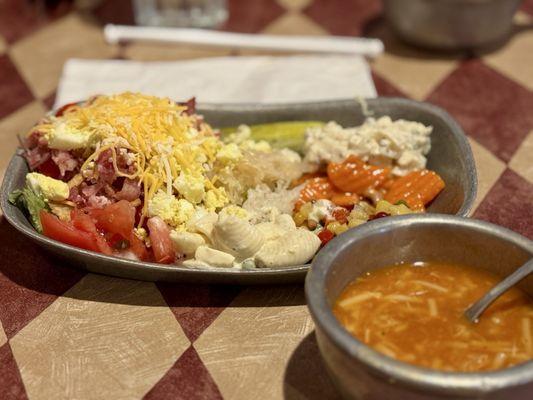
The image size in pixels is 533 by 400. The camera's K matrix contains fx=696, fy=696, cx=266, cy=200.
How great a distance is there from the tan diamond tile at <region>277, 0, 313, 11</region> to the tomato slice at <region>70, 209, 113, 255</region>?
102 inches

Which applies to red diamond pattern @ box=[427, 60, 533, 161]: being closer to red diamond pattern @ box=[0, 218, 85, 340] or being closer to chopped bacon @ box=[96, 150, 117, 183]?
chopped bacon @ box=[96, 150, 117, 183]

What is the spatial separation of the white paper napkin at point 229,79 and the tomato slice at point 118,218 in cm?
122

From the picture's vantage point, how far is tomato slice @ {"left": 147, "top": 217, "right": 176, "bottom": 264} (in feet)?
7.59

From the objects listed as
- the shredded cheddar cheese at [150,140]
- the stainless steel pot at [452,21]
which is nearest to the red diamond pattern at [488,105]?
the stainless steel pot at [452,21]

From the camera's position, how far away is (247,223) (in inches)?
88.8

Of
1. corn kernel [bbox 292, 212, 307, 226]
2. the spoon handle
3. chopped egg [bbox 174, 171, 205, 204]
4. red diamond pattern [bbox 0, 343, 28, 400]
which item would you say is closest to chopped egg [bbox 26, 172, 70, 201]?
chopped egg [bbox 174, 171, 205, 204]

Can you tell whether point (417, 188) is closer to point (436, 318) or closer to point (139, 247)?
point (436, 318)

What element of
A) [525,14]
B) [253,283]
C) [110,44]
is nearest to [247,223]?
[253,283]

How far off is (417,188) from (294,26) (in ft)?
6.65

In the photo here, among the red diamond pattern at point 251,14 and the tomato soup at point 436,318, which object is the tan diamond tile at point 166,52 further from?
the tomato soup at point 436,318

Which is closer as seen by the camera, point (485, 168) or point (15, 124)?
point (485, 168)

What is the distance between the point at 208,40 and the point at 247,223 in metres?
2.03

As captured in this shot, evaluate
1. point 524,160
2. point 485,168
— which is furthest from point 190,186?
point 524,160

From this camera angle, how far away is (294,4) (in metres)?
4.54
